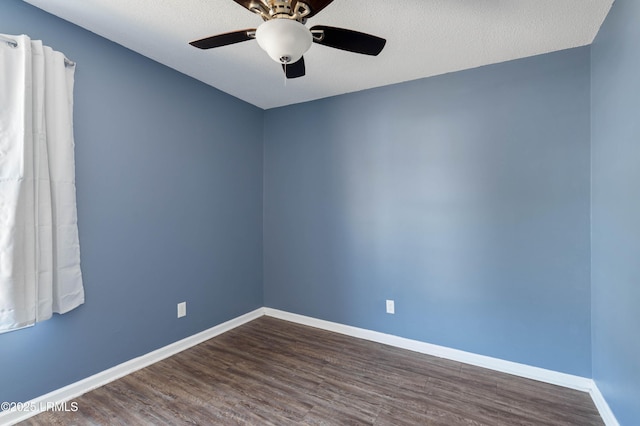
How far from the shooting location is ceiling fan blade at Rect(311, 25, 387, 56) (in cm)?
140

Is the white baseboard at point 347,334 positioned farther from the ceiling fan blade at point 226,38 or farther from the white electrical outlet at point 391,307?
the ceiling fan blade at point 226,38

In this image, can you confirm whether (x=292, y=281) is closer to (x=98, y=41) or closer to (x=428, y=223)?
(x=428, y=223)

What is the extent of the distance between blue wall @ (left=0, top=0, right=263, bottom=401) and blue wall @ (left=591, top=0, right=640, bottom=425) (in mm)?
2899

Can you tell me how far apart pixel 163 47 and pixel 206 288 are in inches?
79.6

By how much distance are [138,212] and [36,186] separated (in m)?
0.66

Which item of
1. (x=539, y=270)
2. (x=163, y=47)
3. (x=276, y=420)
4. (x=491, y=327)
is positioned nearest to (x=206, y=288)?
(x=276, y=420)

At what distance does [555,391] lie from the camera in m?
2.02

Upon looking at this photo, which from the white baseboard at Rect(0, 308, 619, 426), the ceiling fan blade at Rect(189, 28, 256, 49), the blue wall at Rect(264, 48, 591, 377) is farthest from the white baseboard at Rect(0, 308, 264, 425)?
the ceiling fan blade at Rect(189, 28, 256, 49)

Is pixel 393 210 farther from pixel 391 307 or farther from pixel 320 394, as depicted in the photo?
pixel 320 394

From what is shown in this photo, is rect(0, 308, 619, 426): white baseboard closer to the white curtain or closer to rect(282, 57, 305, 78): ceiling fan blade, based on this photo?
the white curtain

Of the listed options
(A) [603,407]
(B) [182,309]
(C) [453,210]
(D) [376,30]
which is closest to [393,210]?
(C) [453,210]

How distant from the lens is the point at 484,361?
7.66 feet

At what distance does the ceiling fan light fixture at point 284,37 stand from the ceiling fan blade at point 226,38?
0.53 feet

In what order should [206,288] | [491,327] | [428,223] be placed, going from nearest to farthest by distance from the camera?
[491,327]
[428,223]
[206,288]
